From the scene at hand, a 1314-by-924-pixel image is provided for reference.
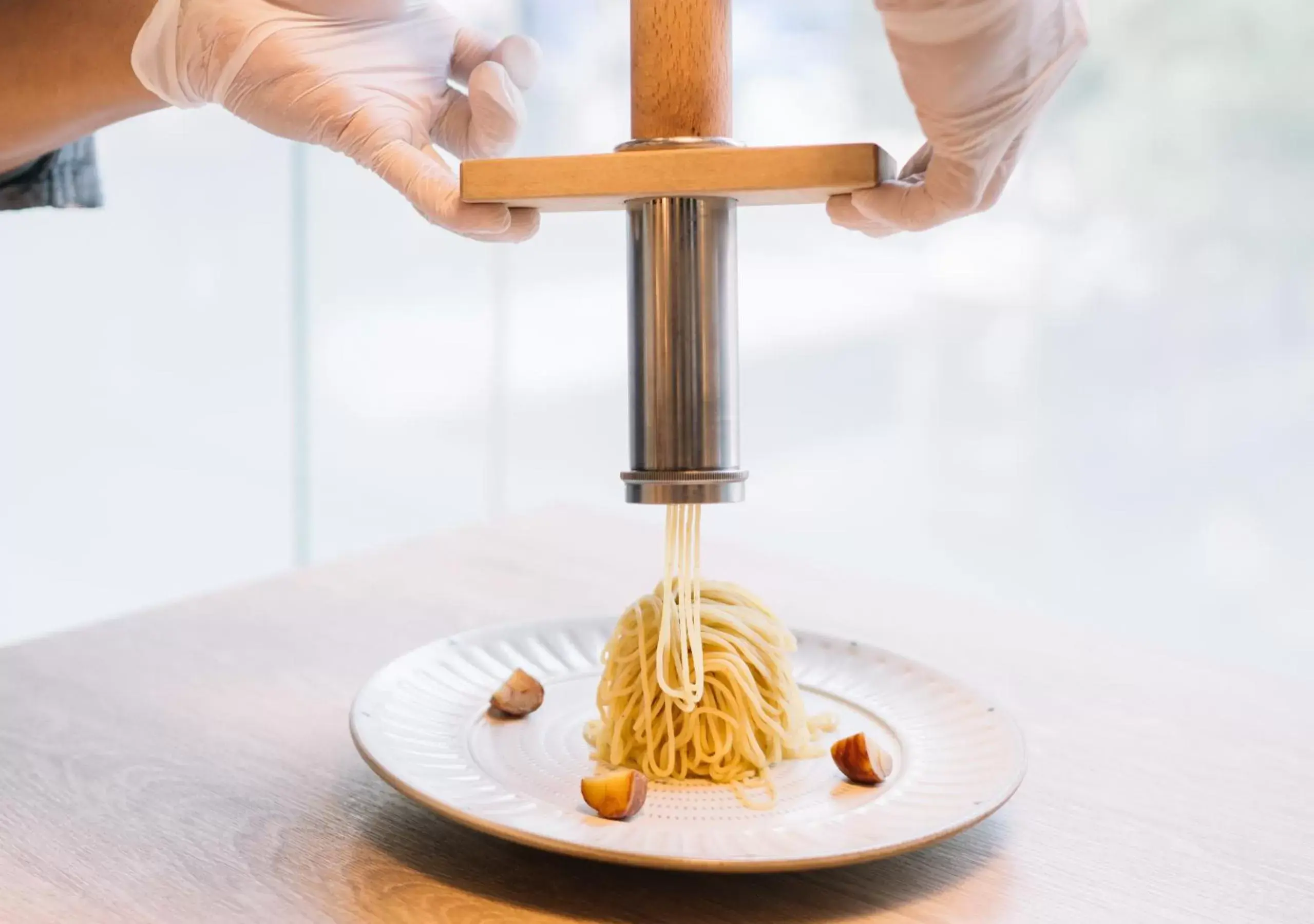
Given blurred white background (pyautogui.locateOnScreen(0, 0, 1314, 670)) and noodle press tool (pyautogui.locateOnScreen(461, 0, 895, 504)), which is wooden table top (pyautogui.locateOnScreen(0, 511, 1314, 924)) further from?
blurred white background (pyautogui.locateOnScreen(0, 0, 1314, 670))

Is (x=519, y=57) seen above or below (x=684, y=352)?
above

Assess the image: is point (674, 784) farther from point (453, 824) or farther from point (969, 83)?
point (969, 83)

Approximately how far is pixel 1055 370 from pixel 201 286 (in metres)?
2.31

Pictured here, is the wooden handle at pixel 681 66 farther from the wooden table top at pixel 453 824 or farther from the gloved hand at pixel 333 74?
the wooden table top at pixel 453 824

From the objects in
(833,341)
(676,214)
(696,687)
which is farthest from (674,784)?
(833,341)

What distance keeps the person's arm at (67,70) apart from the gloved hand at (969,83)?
83 cm

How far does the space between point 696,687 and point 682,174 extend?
420 mm

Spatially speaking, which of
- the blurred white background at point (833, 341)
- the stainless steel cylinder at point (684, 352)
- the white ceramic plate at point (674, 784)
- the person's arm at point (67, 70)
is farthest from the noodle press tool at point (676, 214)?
the blurred white background at point (833, 341)

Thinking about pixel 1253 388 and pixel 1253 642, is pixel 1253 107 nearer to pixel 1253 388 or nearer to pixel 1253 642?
pixel 1253 388

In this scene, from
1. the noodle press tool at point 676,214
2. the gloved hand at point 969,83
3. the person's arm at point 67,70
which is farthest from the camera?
the person's arm at point 67,70

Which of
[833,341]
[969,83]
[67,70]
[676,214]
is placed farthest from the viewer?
[833,341]

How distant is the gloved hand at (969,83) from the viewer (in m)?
0.76

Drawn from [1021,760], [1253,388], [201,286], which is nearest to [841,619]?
[1021,760]

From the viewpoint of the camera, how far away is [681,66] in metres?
0.94
